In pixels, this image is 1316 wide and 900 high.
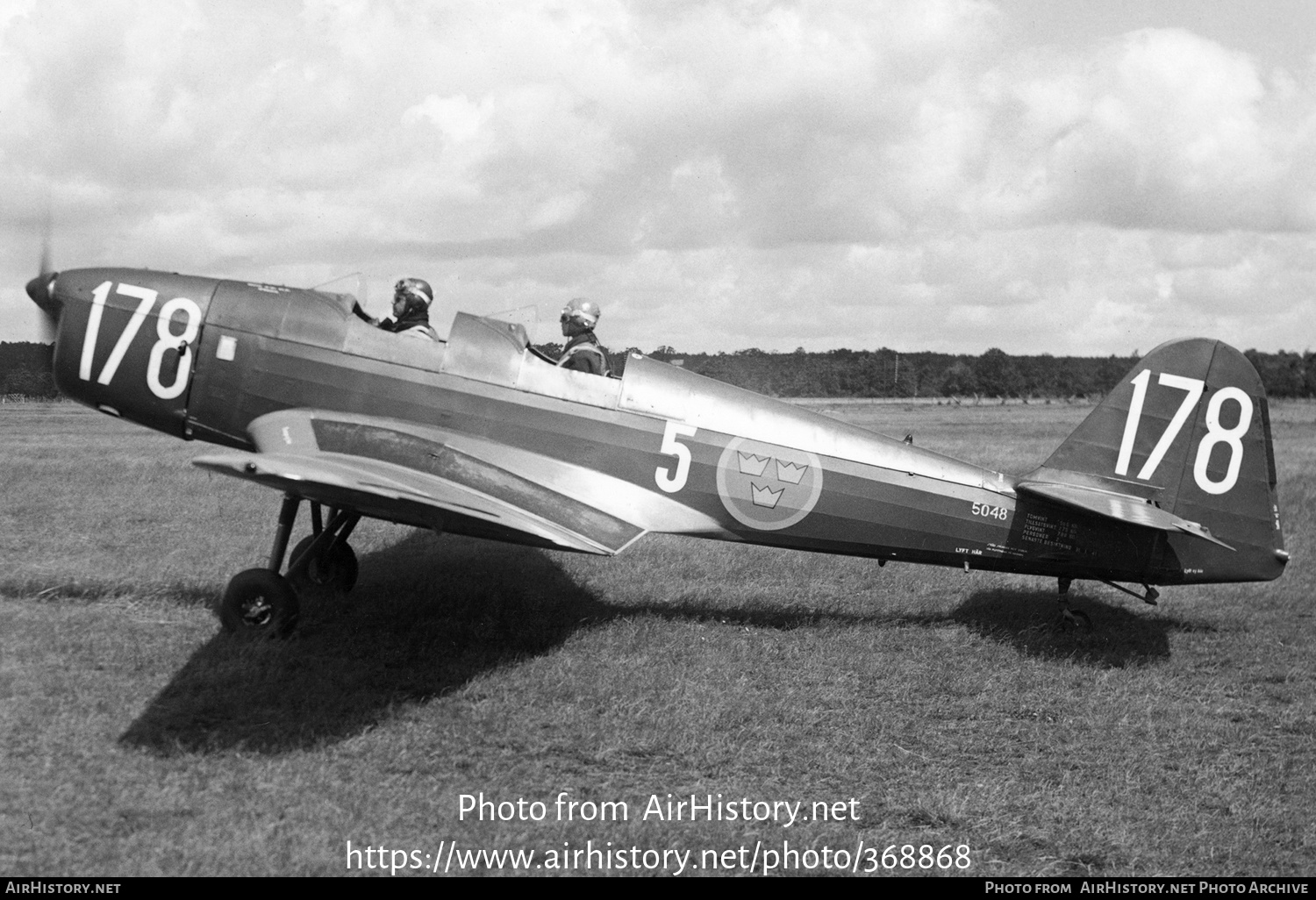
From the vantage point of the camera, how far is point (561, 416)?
7.10 metres

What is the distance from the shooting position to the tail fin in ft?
23.3

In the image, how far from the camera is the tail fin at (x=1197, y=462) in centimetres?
711

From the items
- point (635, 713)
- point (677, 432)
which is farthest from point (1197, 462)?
point (635, 713)

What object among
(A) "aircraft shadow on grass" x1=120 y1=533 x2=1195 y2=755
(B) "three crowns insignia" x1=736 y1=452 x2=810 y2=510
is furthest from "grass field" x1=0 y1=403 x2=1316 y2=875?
(B) "three crowns insignia" x1=736 y1=452 x2=810 y2=510

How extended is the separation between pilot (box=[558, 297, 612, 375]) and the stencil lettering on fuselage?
119 centimetres

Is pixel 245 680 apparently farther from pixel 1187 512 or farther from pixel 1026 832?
pixel 1187 512

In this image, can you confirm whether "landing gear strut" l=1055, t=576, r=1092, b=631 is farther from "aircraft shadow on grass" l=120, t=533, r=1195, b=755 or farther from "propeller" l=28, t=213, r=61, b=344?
"propeller" l=28, t=213, r=61, b=344

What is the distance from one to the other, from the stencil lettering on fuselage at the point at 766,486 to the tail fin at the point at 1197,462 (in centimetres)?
159

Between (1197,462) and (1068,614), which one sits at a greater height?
(1197,462)

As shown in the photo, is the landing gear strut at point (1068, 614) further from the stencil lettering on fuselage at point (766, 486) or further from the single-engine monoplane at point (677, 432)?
the stencil lettering on fuselage at point (766, 486)

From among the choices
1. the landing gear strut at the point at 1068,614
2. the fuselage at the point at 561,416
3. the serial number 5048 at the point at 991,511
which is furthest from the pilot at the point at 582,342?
the landing gear strut at the point at 1068,614

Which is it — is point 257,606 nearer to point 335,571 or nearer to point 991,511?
point 335,571

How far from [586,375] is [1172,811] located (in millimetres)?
4515

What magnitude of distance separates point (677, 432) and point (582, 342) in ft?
3.60
